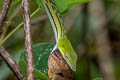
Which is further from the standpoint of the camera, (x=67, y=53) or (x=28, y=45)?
(x=67, y=53)

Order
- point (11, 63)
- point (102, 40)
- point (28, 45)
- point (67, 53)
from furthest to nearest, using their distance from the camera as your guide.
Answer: point (102, 40) → point (11, 63) → point (67, 53) → point (28, 45)

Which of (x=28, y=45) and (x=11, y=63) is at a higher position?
(x=28, y=45)

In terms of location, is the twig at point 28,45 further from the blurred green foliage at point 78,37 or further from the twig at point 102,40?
the twig at point 102,40

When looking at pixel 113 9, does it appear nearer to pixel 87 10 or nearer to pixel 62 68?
pixel 87 10

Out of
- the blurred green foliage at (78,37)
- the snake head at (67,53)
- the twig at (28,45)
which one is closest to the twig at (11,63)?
the snake head at (67,53)

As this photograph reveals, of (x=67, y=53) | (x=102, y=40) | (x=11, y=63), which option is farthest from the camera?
(x=102, y=40)

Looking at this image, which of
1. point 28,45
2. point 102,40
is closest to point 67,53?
point 28,45

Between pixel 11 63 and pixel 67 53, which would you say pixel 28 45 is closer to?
pixel 67 53

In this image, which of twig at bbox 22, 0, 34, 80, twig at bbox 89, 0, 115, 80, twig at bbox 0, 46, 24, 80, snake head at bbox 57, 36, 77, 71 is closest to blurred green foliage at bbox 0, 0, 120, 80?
twig at bbox 89, 0, 115, 80

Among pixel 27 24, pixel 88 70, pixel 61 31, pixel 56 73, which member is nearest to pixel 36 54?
pixel 61 31
